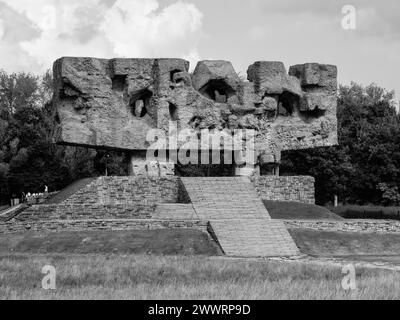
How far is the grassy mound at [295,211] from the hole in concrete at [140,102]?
6.42m

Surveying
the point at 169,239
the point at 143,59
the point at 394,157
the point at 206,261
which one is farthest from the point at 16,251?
the point at 394,157

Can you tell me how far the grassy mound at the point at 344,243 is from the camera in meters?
30.7

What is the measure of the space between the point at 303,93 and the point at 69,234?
14.2m

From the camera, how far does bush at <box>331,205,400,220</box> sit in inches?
→ 1892

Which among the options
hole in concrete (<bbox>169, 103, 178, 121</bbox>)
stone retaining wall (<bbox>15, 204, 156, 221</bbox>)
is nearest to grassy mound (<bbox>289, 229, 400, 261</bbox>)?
stone retaining wall (<bbox>15, 204, 156, 221</bbox>)

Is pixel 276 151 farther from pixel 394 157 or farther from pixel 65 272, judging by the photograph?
pixel 65 272

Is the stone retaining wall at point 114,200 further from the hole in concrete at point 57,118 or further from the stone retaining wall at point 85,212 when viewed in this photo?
the hole in concrete at point 57,118

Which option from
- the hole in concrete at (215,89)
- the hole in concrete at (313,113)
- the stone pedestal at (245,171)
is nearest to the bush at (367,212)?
the hole in concrete at (313,113)

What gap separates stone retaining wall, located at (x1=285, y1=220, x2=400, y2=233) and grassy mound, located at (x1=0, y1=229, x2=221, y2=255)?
414cm

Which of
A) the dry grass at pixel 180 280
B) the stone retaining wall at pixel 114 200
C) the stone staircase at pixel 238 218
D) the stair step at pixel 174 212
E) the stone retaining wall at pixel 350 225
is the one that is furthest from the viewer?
the stone retaining wall at pixel 114 200

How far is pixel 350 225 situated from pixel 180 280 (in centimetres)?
1531

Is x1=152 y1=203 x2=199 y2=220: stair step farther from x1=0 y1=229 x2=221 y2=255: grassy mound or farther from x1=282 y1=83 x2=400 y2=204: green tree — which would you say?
x1=282 y1=83 x2=400 y2=204: green tree

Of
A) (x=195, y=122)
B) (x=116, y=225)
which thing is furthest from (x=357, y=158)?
(x=116, y=225)

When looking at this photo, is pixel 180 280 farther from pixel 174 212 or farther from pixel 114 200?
pixel 114 200
